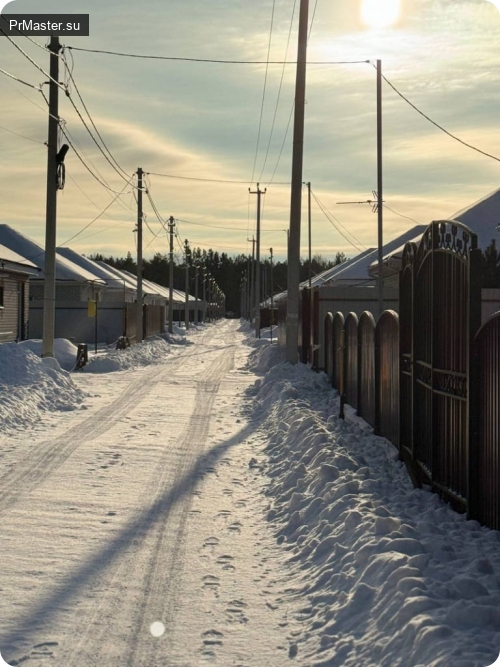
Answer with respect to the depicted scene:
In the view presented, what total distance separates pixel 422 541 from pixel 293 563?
3.64 feet

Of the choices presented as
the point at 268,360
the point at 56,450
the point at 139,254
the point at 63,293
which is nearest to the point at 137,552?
the point at 56,450

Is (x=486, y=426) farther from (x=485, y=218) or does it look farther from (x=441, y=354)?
(x=485, y=218)

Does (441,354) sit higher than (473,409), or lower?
higher

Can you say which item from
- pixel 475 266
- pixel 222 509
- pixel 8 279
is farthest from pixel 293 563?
pixel 8 279

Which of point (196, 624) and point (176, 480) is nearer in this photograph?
point (196, 624)

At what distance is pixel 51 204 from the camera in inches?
827

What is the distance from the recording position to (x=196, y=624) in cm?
516

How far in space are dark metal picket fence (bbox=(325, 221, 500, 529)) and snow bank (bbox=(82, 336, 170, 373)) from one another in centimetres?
1684

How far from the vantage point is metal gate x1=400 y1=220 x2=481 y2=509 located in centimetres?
698

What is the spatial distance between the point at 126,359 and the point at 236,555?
920 inches

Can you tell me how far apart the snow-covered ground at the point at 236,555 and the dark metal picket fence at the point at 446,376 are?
0.96 ft

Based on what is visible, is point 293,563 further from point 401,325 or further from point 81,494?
point 401,325

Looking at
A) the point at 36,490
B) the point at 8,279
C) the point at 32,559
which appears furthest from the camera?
the point at 8,279

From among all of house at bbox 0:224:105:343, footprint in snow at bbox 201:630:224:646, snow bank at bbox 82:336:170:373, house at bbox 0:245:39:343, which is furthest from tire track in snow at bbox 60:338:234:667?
house at bbox 0:224:105:343
